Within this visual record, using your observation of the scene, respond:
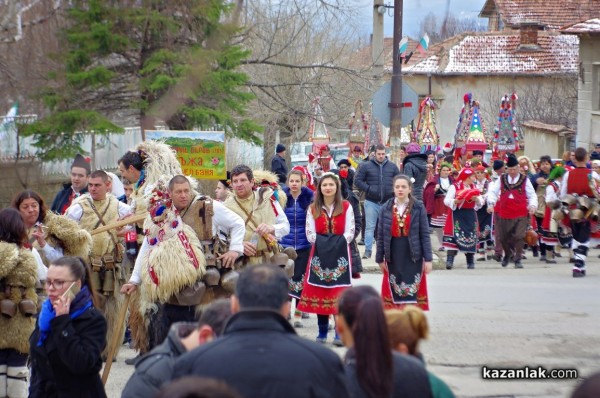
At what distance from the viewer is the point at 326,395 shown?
159 inches

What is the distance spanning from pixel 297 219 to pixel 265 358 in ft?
25.7

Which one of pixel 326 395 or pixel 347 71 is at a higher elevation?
pixel 347 71

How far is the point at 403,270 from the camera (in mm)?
11031

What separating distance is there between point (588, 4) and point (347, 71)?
80.5ft

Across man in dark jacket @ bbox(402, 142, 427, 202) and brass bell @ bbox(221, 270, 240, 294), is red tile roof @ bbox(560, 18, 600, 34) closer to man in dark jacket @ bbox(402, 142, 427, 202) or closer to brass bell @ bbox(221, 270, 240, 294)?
man in dark jacket @ bbox(402, 142, 427, 202)

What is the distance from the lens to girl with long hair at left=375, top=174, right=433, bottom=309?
10984 mm

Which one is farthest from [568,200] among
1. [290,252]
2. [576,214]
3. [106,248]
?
[106,248]

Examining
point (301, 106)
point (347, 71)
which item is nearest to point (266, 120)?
point (301, 106)

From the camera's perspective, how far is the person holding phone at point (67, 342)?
5922 mm

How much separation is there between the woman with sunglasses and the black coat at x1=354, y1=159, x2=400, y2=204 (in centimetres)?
1070

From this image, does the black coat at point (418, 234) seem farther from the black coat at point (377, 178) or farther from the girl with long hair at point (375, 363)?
the black coat at point (377, 178)

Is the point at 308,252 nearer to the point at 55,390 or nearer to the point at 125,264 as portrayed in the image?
the point at 125,264

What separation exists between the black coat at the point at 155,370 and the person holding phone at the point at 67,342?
1160 mm

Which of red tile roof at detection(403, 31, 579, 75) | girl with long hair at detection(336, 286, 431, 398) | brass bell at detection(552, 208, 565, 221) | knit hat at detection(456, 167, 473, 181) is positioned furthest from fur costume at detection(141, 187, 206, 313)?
red tile roof at detection(403, 31, 579, 75)
